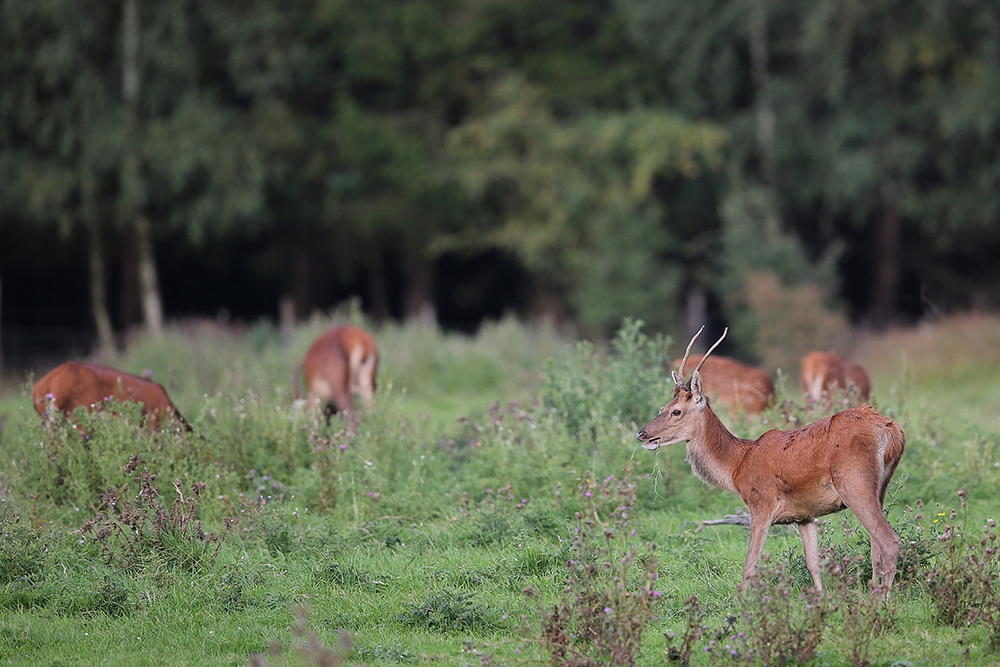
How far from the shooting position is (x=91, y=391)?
8.27 metres

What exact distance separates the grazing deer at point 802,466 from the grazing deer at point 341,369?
16.3 ft

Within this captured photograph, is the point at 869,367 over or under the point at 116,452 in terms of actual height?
under

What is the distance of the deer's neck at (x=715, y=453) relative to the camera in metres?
6.02

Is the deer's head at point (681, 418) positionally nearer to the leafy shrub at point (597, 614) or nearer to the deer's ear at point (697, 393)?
the deer's ear at point (697, 393)

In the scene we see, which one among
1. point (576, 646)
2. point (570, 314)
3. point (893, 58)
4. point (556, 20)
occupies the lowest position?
point (570, 314)

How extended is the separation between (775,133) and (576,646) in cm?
2177

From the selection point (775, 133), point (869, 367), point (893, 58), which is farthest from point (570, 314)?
point (869, 367)

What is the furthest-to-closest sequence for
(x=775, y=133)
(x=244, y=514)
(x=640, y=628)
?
(x=775, y=133)
(x=244, y=514)
(x=640, y=628)

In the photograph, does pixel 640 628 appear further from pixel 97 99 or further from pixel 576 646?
pixel 97 99

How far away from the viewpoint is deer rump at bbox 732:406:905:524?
5391 millimetres

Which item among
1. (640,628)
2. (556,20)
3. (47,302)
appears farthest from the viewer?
(47,302)

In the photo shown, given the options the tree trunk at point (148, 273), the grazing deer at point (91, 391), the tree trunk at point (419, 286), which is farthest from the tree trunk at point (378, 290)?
the grazing deer at point (91, 391)

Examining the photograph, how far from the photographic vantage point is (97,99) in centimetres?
2297

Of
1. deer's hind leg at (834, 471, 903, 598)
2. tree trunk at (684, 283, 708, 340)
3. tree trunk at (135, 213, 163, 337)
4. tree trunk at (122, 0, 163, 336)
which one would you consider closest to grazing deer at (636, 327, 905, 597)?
deer's hind leg at (834, 471, 903, 598)
